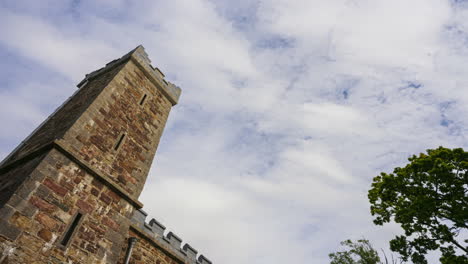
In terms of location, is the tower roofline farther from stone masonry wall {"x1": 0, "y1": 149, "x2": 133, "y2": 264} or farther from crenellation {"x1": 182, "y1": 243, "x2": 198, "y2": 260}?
crenellation {"x1": 182, "y1": 243, "x2": 198, "y2": 260}

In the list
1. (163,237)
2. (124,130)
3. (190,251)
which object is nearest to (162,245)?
(163,237)

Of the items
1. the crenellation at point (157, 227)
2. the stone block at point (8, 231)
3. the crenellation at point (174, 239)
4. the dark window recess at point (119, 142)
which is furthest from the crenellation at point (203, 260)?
the stone block at point (8, 231)

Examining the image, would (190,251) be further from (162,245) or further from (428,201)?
(428,201)

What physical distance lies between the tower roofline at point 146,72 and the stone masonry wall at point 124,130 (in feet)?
0.81

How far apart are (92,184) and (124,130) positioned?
214 centimetres

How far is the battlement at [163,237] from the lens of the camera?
7939mm

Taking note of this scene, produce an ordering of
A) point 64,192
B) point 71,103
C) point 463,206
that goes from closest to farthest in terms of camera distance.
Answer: point 64,192 < point 463,206 < point 71,103

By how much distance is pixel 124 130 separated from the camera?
8195 mm

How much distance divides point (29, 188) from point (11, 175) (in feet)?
5.11

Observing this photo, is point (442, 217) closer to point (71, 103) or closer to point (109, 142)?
point (109, 142)

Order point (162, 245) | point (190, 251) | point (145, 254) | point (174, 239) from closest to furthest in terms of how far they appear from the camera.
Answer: point (145, 254) < point (162, 245) < point (174, 239) < point (190, 251)

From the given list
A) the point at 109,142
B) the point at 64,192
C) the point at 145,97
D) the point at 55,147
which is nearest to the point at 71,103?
the point at 145,97

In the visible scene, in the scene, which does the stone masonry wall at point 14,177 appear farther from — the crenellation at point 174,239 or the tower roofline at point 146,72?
the tower roofline at point 146,72

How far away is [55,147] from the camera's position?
6074 mm
